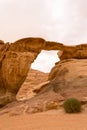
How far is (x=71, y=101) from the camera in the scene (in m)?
10.9

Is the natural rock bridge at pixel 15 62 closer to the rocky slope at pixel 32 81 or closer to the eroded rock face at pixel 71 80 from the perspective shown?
the eroded rock face at pixel 71 80

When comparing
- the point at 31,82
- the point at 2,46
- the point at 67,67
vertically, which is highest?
the point at 2,46

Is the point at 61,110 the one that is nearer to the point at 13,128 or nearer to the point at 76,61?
the point at 13,128

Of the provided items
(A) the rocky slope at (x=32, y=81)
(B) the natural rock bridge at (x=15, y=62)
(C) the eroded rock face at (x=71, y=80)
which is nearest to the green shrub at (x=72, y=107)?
(C) the eroded rock face at (x=71, y=80)

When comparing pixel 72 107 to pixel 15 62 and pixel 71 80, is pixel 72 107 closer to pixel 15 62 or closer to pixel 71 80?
pixel 71 80

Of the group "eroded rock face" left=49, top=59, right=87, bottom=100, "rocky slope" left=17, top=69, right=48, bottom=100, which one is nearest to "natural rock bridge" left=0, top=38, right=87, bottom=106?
"eroded rock face" left=49, top=59, right=87, bottom=100

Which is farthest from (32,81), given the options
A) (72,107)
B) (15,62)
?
(72,107)

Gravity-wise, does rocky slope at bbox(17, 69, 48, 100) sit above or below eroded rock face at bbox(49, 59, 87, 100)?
below

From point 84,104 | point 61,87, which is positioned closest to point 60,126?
point 84,104

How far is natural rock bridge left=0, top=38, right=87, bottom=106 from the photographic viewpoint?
53.7ft

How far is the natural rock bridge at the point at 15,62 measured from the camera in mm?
16359

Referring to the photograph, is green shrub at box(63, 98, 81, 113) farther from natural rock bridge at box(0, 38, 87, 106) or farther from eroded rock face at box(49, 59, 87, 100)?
natural rock bridge at box(0, 38, 87, 106)

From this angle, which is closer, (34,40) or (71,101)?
(71,101)

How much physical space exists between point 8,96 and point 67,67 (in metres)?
4.11
